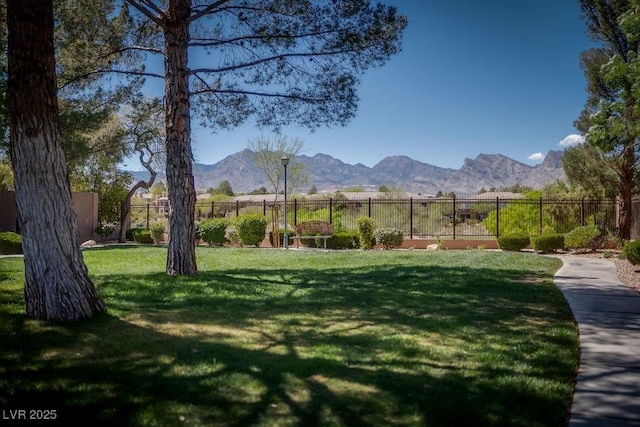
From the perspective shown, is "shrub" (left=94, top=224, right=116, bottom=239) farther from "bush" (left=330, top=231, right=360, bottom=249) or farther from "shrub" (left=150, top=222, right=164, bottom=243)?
"bush" (left=330, top=231, right=360, bottom=249)

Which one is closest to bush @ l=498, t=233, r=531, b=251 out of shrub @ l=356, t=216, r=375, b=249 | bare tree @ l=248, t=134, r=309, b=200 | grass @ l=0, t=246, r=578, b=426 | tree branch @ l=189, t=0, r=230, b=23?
shrub @ l=356, t=216, r=375, b=249

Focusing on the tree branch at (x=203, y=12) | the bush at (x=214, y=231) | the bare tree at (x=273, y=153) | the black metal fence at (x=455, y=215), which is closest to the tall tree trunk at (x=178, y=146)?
the tree branch at (x=203, y=12)

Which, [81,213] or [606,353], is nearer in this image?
[606,353]

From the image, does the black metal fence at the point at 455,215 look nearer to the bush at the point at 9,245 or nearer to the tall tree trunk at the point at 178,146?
the bush at the point at 9,245

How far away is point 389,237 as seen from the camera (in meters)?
18.5

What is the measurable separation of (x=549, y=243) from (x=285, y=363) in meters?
14.2

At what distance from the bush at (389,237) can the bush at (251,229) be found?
4.53m

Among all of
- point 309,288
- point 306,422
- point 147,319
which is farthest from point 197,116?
point 306,422

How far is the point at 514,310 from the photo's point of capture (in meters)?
6.10

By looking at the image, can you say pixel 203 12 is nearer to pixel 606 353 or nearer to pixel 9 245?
pixel 606 353

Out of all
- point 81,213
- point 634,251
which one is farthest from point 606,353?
point 81,213

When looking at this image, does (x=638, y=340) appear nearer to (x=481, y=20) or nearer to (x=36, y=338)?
(x=36, y=338)

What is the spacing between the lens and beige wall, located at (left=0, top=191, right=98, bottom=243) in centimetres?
1945

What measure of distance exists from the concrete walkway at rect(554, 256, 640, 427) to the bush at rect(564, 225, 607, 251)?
7.57 m
